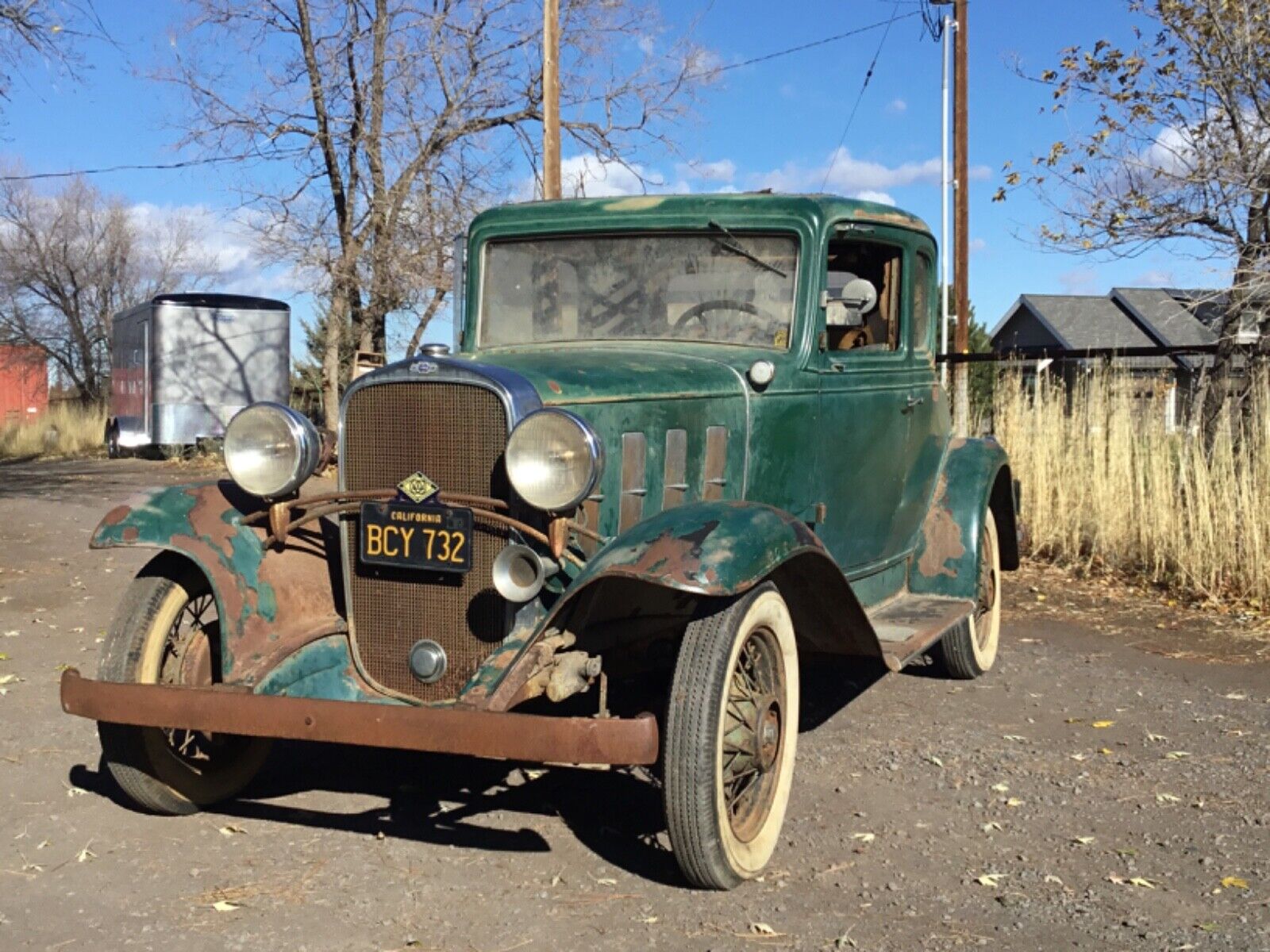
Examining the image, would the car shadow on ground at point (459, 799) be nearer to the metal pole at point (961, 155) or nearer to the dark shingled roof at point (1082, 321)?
the metal pole at point (961, 155)

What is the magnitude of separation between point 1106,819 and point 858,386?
1838 mm

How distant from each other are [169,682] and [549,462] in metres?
1.62

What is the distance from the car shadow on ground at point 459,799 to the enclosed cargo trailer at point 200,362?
55.0 feet

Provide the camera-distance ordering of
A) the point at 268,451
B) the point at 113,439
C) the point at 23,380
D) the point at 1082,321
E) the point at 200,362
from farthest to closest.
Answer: the point at 23,380
the point at 1082,321
the point at 113,439
the point at 200,362
the point at 268,451

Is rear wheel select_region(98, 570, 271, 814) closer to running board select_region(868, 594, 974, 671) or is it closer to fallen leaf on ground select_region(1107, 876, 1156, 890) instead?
running board select_region(868, 594, 974, 671)

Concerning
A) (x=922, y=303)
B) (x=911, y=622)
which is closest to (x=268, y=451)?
(x=911, y=622)

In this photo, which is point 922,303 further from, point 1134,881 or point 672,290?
point 1134,881

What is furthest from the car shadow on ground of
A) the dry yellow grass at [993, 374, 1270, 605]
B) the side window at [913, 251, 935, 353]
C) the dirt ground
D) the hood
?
the dry yellow grass at [993, 374, 1270, 605]

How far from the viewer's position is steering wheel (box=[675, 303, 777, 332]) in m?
4.83

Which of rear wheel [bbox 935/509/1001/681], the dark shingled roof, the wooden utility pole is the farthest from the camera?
the dark shingled roof

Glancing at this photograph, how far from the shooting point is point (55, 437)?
26766 mm


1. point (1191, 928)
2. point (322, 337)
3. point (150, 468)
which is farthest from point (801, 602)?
point (322, 337)

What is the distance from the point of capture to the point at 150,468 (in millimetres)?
20094

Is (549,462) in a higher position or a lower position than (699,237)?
lower
